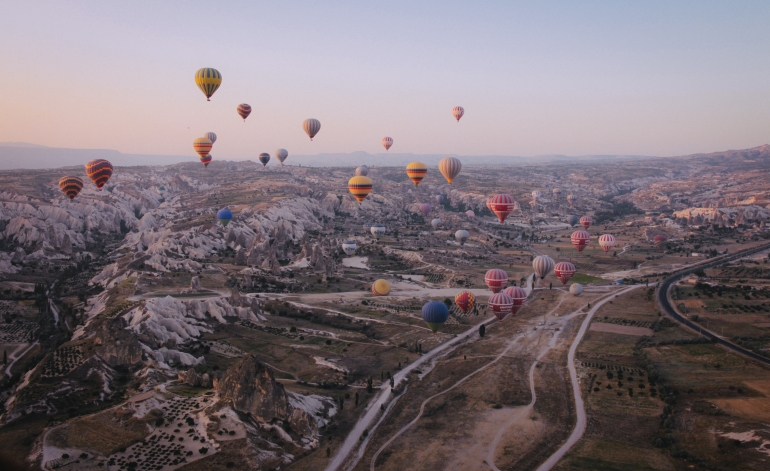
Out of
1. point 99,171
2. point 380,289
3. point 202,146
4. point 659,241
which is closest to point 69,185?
point 99,171

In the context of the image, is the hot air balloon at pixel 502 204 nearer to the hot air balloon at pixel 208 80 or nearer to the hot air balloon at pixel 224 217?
the hot air balloon at pixel 208 80

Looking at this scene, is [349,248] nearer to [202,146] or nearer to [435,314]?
[202,146]

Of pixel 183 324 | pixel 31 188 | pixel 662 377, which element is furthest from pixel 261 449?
pixel 31 188

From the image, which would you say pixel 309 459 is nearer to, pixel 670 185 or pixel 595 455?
pixel 595 455

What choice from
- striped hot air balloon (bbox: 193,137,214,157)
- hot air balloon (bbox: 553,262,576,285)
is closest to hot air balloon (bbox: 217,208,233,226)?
striped hot air balloon (bbox: 193,137,214,157)

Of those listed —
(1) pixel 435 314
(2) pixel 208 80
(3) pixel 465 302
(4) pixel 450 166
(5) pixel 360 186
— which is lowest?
(3) pixel 465 302

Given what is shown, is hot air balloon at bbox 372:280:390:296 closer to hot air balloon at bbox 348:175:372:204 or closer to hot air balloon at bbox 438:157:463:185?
hot air balloon at bbox 348:175:372:204
